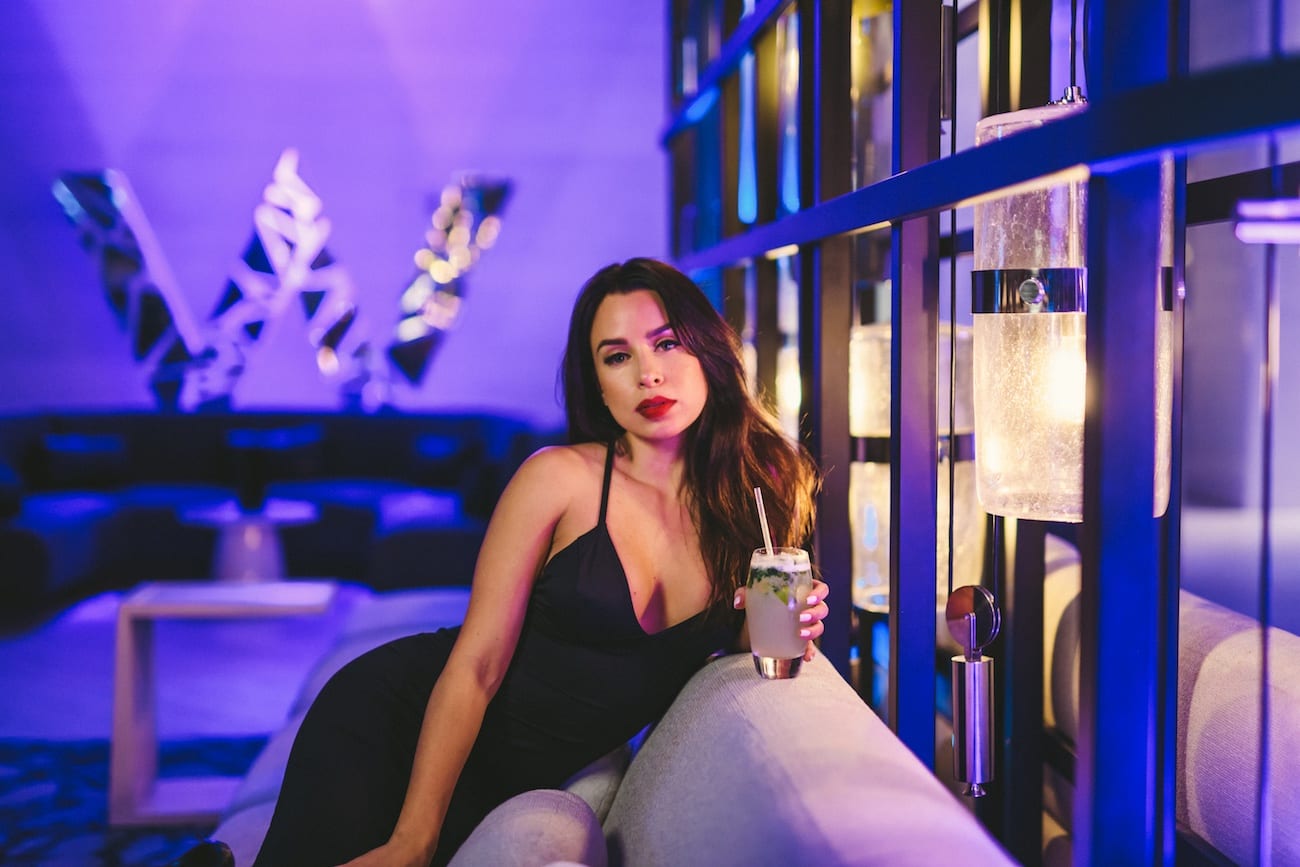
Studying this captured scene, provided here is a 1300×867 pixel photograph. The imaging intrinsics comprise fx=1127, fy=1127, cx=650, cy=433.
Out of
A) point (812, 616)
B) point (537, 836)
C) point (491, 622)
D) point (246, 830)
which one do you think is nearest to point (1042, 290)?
point (812, 616)

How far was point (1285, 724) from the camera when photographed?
1557 mm

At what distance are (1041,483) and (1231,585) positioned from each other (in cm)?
345

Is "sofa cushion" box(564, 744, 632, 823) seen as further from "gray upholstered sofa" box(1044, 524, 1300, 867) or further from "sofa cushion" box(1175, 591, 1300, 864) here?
"sofa cushion" box(1175, 591, 1300, 864)

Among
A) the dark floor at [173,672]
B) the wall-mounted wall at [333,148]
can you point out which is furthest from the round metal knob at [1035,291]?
the wall-mounted wall at [333,148]

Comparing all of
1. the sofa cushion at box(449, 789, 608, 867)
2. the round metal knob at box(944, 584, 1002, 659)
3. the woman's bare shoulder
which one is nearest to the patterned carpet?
the woman's bare shoulder

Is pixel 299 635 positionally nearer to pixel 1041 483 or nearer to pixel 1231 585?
pixel 1231 585

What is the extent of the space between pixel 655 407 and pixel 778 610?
18.8 inches

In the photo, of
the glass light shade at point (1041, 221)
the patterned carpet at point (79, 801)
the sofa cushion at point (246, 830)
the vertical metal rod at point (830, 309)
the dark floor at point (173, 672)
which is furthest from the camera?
the dark floor at point (173, 672)

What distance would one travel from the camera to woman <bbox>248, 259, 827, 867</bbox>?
1.78 meters

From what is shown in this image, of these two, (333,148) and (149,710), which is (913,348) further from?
(333,148)

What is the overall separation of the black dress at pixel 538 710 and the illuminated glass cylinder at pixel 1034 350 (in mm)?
625

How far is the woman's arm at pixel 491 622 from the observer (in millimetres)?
1755

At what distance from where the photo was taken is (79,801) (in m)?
3.13

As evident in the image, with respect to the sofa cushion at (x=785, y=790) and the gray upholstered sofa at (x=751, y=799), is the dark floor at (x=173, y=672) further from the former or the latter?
the sofa cushion at (x=785, y=790)
